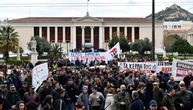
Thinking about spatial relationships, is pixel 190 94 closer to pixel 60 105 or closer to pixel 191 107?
pixel 191 107

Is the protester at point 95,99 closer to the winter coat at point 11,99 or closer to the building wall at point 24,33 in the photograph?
the winter coat at point 11,99

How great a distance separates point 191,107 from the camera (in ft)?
48.2

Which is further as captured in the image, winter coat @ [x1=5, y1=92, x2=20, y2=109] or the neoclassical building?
the neoclassical building

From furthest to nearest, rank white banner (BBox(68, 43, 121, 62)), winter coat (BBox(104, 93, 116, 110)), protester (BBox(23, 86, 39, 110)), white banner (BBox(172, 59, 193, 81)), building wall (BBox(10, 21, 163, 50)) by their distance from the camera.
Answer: building wall (BBox(10, 21, 163, 50)) < white banner (BBox(68, 43, 121, 62)) < white banner (BBox(172, 59, 193, 81)) < winter coat (BBox(104, 93, 116, 110)) < protester (BBox(23, 86, 39, 110))

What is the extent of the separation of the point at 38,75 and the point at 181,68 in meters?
4.83

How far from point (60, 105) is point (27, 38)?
122m

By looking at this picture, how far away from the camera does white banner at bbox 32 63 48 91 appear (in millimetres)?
16375

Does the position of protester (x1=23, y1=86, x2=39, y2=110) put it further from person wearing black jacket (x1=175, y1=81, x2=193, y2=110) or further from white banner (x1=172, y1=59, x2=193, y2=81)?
white banner (x1=172, y1=59, x2=193, y2=81)

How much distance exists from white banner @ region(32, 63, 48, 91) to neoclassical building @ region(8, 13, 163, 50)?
11759cm

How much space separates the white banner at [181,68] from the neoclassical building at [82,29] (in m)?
116

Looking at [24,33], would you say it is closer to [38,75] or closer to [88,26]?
[88,26]

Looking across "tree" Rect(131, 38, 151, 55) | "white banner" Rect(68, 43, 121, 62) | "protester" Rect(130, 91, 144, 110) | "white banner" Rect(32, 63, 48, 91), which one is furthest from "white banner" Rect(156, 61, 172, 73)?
"tree" Rect(131, 38, 151, 55)

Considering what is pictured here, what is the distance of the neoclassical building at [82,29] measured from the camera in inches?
5340

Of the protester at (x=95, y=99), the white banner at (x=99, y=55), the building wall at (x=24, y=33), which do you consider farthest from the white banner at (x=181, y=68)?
the building wall at (x=24, y=33)
